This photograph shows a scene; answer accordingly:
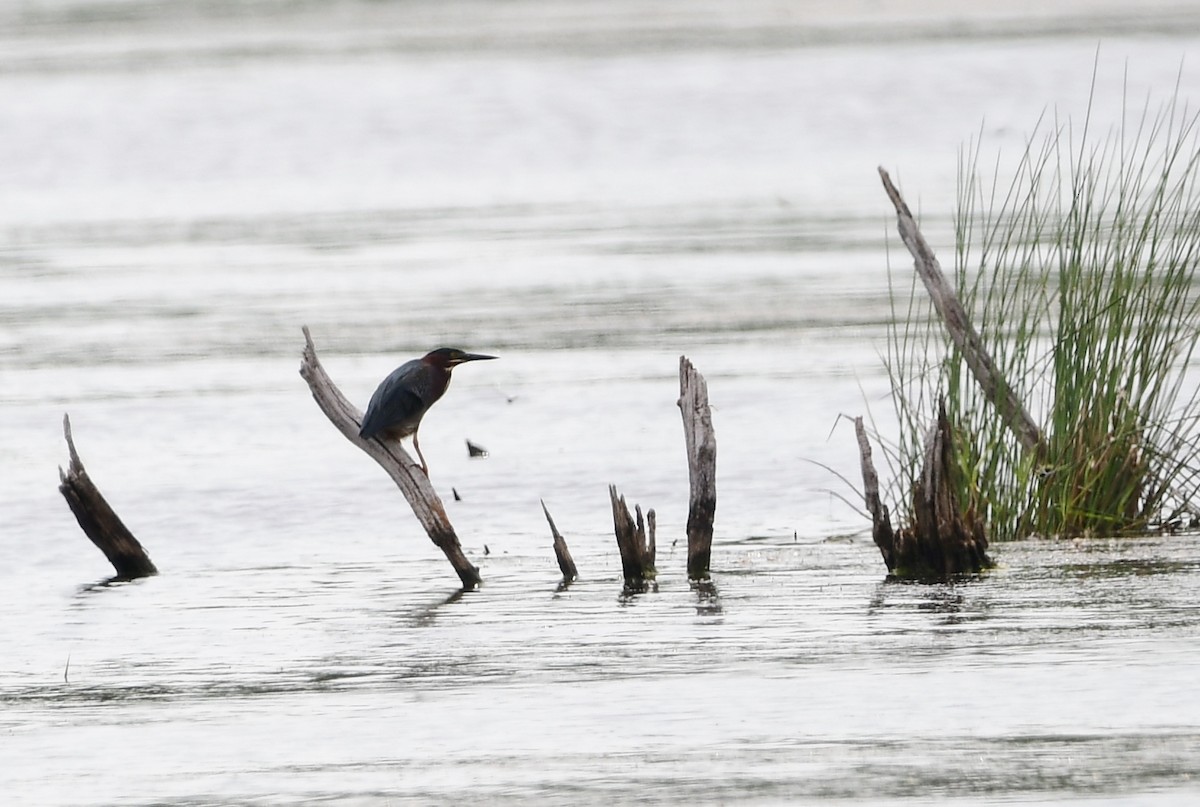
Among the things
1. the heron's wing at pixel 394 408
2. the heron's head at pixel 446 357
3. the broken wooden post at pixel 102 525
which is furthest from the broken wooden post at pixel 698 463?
the broken wooden post at pixel 102 525

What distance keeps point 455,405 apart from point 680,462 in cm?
219

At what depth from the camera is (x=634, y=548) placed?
24.8 feet

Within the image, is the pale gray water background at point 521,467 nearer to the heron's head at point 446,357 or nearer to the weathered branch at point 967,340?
Result: the weathered branch at point 967,340

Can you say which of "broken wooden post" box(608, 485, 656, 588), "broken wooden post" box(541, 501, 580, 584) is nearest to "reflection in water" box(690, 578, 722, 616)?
"broken wooden post" box(608, 485, 656, 588)

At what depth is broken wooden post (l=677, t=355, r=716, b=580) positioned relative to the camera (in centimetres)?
745

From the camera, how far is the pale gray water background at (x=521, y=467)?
18.9 ft

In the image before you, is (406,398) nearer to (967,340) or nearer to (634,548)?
(634,548)

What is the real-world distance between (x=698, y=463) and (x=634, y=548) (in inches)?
13.8

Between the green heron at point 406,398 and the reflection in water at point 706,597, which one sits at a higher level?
the green heron at point 406,398

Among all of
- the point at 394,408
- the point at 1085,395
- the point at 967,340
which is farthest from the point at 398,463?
the point at 1085,395

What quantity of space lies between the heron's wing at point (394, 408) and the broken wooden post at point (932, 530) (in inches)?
57.3

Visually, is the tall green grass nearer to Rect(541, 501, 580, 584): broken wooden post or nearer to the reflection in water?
the reflection in water

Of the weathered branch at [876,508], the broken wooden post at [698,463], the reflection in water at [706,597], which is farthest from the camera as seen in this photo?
the broken wooden post at [698,463]

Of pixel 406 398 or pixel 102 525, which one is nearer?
pixel 406 398
